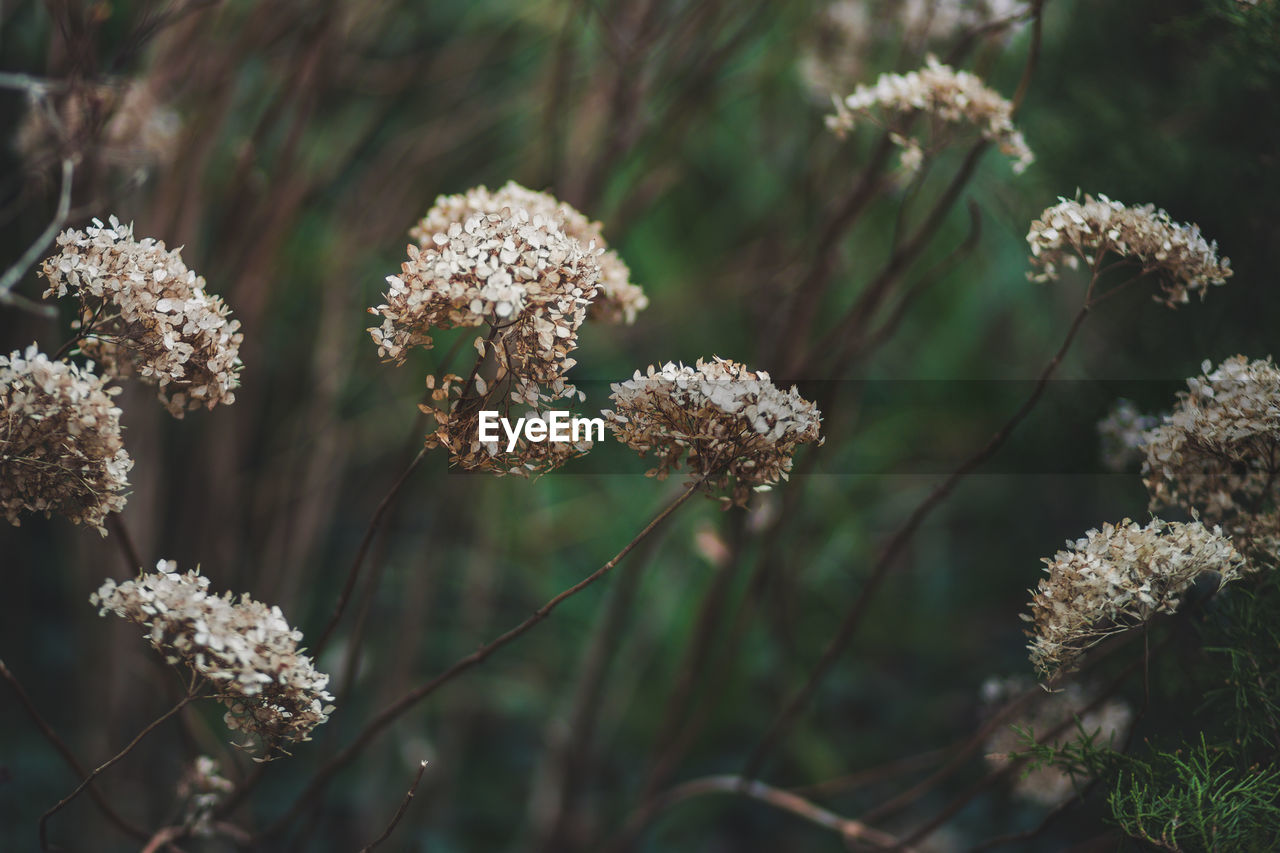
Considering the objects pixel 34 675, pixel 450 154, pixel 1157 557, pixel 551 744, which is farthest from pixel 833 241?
pixel 34 675

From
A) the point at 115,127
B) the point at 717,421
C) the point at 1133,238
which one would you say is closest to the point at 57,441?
the point at 717,421

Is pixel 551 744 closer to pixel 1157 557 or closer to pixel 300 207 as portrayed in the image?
pixel 300 207

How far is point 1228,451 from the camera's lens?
549mm

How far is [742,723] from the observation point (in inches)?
60.0

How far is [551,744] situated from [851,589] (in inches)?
26.1

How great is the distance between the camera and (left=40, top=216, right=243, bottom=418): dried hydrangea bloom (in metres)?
0.50

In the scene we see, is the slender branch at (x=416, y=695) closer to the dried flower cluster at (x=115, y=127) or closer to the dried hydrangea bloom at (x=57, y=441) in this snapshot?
the dried hydrangea bloom at (x=57, y=441)

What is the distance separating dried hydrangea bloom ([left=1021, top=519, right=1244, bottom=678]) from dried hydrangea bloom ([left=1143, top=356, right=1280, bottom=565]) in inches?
2.4

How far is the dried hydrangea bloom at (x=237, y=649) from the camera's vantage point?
455mm

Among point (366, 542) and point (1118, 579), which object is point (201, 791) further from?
point (1118, 579)

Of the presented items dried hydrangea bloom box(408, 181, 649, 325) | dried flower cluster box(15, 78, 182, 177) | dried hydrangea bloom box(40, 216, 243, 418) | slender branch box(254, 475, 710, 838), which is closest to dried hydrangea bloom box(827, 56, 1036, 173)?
dried hydrangea bloom box(408, 181, 649, 325)

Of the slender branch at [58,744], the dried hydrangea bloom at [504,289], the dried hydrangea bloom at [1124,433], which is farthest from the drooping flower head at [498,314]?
the dried hydrangea bloom at [1124,433]

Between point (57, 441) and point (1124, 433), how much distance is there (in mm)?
776

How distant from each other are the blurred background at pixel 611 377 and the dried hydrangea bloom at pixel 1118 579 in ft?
0.85
